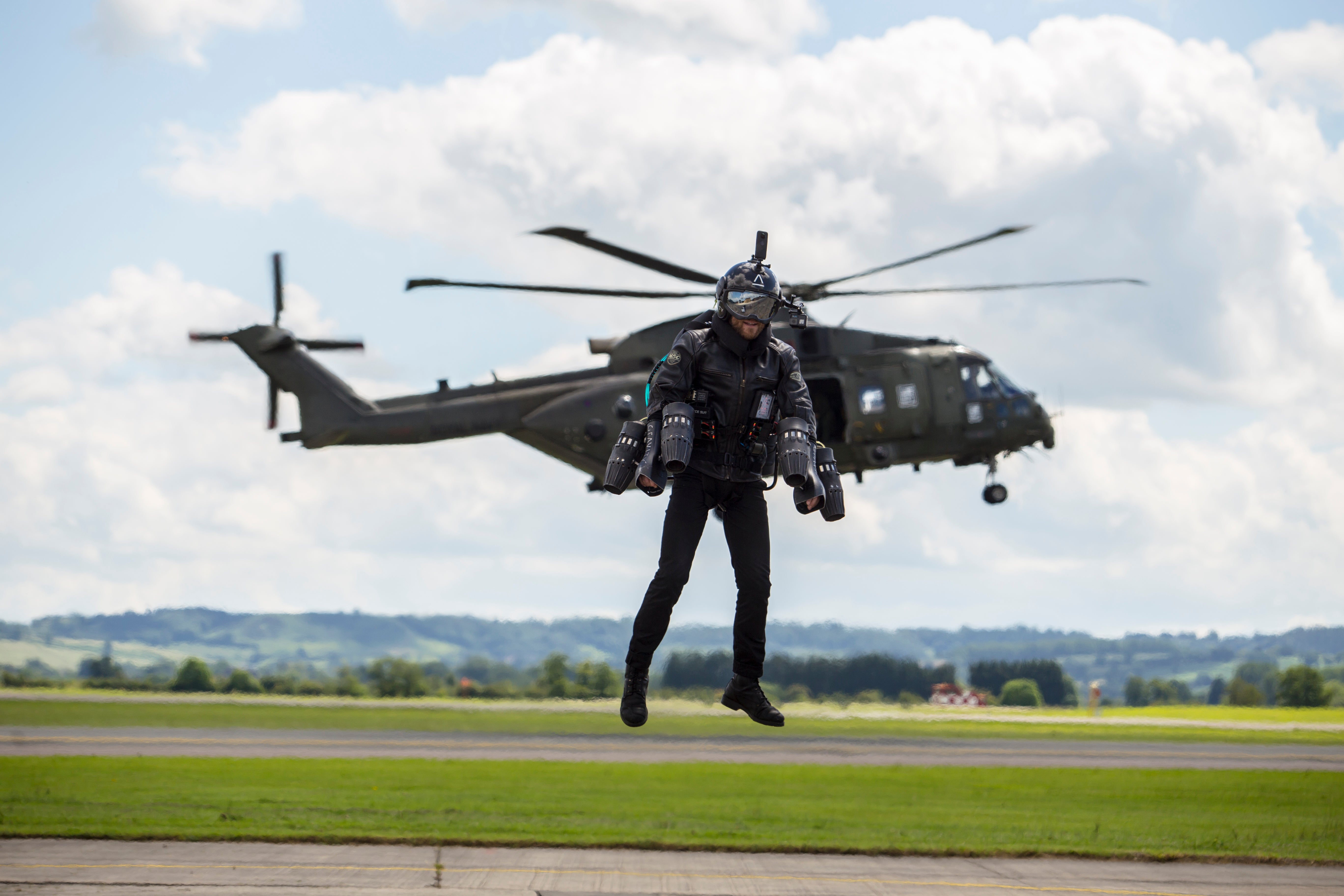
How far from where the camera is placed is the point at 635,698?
1097 cm

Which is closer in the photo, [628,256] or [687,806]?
[628,256]

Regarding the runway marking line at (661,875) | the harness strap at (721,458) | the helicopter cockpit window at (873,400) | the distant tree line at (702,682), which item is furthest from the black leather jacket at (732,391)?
the distant tree line at (702,682)

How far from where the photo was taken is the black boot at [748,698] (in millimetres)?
11039

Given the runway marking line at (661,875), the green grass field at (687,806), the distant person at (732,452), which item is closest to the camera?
the distant person at (732,452)

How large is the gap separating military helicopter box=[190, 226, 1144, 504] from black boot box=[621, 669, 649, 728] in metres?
7.76

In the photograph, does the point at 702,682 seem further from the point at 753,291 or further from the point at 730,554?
the point at 753,291

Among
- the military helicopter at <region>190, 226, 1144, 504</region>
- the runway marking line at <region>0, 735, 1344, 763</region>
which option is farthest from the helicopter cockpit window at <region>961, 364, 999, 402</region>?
the runway marking line at <region>0, 735, 1344, 763</region>

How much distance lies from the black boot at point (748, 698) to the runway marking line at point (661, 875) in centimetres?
5048

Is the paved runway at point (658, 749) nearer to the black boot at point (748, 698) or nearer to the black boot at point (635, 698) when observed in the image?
the black boot at point (748, 698)

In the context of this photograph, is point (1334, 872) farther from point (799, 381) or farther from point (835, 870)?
point (799, 381)

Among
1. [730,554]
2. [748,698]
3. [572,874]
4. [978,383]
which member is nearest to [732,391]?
[730,554]

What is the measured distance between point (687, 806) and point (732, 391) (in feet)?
222

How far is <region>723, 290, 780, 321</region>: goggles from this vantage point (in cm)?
1074

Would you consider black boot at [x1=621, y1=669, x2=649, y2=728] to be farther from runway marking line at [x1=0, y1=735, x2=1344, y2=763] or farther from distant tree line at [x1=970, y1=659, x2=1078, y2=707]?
distant tree line at [x1=970, y1=659, x2=1078, y2=707]
